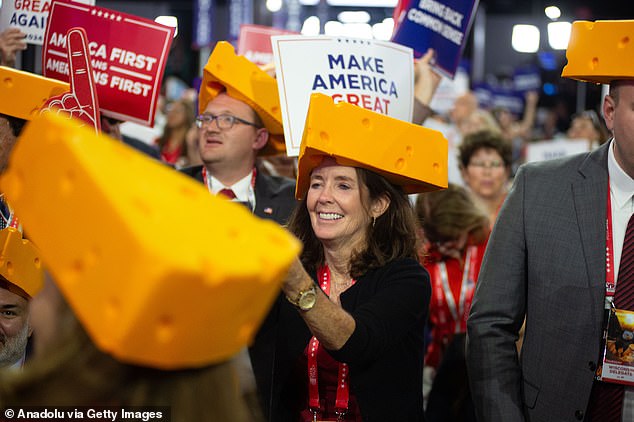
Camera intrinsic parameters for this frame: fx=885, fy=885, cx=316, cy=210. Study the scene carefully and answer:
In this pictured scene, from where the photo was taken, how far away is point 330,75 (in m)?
3.82

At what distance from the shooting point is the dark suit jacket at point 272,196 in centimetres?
455

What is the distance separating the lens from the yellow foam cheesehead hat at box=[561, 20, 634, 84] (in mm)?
2939

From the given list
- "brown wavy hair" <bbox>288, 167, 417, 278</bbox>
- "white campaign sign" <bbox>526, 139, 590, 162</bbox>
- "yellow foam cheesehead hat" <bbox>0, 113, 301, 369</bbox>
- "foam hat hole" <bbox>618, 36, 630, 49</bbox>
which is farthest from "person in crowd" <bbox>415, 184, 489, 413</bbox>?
"white campaign sign" <bbox>526, 139, 590, 162</bbox>

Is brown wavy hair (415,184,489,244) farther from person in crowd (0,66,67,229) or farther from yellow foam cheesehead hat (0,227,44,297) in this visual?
yellow foam cheesehead hat (0,227,44,297)

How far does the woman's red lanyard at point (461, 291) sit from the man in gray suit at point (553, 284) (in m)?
1.56

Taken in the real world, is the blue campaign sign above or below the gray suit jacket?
above

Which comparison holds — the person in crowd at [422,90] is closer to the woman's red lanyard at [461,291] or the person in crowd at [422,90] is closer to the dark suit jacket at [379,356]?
the woman's red lanyard at [461,291]

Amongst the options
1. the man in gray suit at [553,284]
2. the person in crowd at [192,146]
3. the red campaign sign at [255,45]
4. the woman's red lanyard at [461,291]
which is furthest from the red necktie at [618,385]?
the person in crowd at [192,146]

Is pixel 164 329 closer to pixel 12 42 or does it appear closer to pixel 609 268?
pixel 609 268

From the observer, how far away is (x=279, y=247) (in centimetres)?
154

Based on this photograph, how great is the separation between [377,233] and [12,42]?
2294 millimetres

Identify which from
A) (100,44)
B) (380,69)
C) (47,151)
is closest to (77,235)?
(47,151)

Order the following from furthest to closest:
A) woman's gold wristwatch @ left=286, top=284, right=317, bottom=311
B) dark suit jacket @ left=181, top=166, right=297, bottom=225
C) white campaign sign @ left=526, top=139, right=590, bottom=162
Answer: white campaign sign @ left=526, top=139, right=590, bottom=162, dark suit jacket @ left=181, top=166, right=297, bottom=225, woman's gold wristwatch @ left=286, top=284, right=317, bottom=311

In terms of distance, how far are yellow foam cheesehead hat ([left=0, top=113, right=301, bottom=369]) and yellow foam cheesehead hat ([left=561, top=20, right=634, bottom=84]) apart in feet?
5.90
